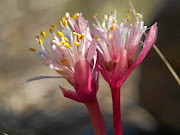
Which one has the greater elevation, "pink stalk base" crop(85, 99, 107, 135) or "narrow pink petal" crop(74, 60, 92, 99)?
"narrow pink petal" crop(74, 60, 92, 99)

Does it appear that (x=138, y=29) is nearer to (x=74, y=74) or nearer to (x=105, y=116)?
(x=74, y=74)

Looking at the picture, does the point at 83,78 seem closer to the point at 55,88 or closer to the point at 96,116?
the point at 96,116

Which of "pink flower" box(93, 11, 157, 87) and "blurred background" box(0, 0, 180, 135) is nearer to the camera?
"pink flower" box(93, 11, 157, 87)

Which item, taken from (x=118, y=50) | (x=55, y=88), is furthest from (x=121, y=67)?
(x=55, y=88)

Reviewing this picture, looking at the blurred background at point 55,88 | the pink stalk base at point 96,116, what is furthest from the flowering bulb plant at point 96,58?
the blurred background at point 55,88

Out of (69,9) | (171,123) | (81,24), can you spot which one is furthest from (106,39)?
(69,9)

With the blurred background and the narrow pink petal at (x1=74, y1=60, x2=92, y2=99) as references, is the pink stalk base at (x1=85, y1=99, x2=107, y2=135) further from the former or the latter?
the blurred background

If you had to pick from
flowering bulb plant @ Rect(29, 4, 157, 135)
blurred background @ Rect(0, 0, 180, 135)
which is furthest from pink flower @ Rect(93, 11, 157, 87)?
blurred background @ Rect(0, 0, 180, 135)

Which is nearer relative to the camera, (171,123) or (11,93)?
(171,123)
